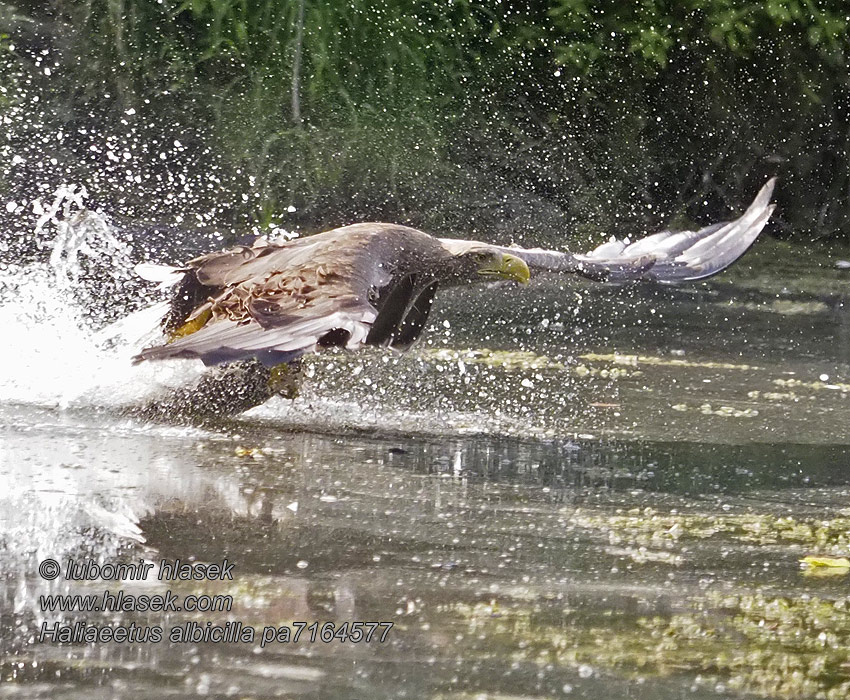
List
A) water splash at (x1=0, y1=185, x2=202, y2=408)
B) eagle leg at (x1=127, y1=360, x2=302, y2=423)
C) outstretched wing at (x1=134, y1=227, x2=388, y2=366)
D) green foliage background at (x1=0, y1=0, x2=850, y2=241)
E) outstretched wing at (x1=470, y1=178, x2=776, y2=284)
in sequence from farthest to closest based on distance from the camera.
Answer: green foliage background at (x1=0, y1=0, x2=850, y2=241) → water splash at (x1=0, y1=185, x2=202, y2=408) → eagle leg at (x1=127, y1=360, x2=302, y2=423) → outstretched wing at (x1=470, y1=178, x2=776, y2=284) → outstretched wing at (x1=134, y1=227, x2=388, y2=366)

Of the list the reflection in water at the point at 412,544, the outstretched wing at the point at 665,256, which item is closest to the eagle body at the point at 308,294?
the outstretched wing at the point at 665,256

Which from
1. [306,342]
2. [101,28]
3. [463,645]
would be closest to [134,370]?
[306,342]

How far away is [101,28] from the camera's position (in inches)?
637

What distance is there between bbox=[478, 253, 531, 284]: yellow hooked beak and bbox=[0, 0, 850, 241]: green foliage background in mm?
10122

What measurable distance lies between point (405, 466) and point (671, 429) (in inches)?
69.3

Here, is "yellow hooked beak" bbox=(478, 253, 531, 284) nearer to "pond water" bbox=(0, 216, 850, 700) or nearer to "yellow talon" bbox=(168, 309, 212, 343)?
"pond water" bbox=(0, 216, 850, 700)

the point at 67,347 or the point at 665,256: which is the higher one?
the point at 665,256

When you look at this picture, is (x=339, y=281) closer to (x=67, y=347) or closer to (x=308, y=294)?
(x=308, y=294)

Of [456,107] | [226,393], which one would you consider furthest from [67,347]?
[456,107]

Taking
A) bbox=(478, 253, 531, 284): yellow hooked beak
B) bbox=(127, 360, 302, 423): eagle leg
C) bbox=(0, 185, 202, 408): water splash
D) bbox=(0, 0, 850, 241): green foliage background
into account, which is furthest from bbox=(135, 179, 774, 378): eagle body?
bbox=(0, 0, 850, 241): green foliage background

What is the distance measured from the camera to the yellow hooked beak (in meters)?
5.85

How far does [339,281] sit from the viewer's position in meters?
5.38

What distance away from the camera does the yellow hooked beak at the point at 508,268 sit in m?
5.85

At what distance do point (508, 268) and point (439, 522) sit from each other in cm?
142
